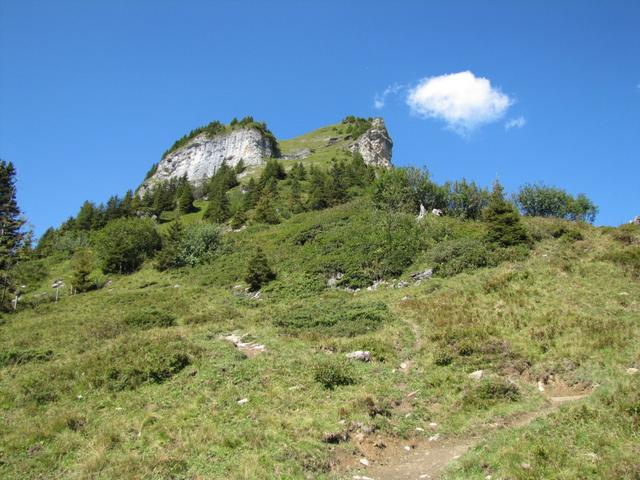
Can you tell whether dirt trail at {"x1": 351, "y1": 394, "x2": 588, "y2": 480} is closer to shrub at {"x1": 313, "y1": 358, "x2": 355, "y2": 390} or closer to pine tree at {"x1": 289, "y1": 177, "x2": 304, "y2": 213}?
shrub at {"x1": 313, "y1": 358, "x2": 355, "y2": 390}

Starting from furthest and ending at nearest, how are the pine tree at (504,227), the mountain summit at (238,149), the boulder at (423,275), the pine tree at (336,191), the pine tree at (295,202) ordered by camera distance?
1. the mountain summit at (238,149)
2. the pine tree at (295,202)
3. the pine tree at (336,191)
4. the pine tree at (504,227)
5. the boulder at (423,275)

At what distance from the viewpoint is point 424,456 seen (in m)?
10.9

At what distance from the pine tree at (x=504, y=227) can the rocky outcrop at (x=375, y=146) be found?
2978 inches

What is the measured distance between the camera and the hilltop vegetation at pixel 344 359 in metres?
10.1

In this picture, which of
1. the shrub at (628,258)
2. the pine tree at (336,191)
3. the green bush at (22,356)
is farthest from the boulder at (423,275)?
the pine tree at (336,191)

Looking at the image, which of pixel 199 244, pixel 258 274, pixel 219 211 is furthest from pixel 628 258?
pixel 219 211

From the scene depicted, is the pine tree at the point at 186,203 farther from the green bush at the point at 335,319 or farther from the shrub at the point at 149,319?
Result: the green bush at the point at 335,319

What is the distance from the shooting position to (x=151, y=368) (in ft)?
52.2

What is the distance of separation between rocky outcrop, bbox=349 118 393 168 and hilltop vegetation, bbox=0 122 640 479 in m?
71.1

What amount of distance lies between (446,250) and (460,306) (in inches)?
437

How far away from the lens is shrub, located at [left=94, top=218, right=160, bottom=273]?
172 ft

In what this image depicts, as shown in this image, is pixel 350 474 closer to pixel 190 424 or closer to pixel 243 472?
pixel 243 472

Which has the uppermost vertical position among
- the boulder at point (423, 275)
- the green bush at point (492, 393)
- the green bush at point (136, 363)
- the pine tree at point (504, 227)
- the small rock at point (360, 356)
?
the pine tree at point (504, 227)

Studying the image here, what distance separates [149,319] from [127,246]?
2864 centimetres
